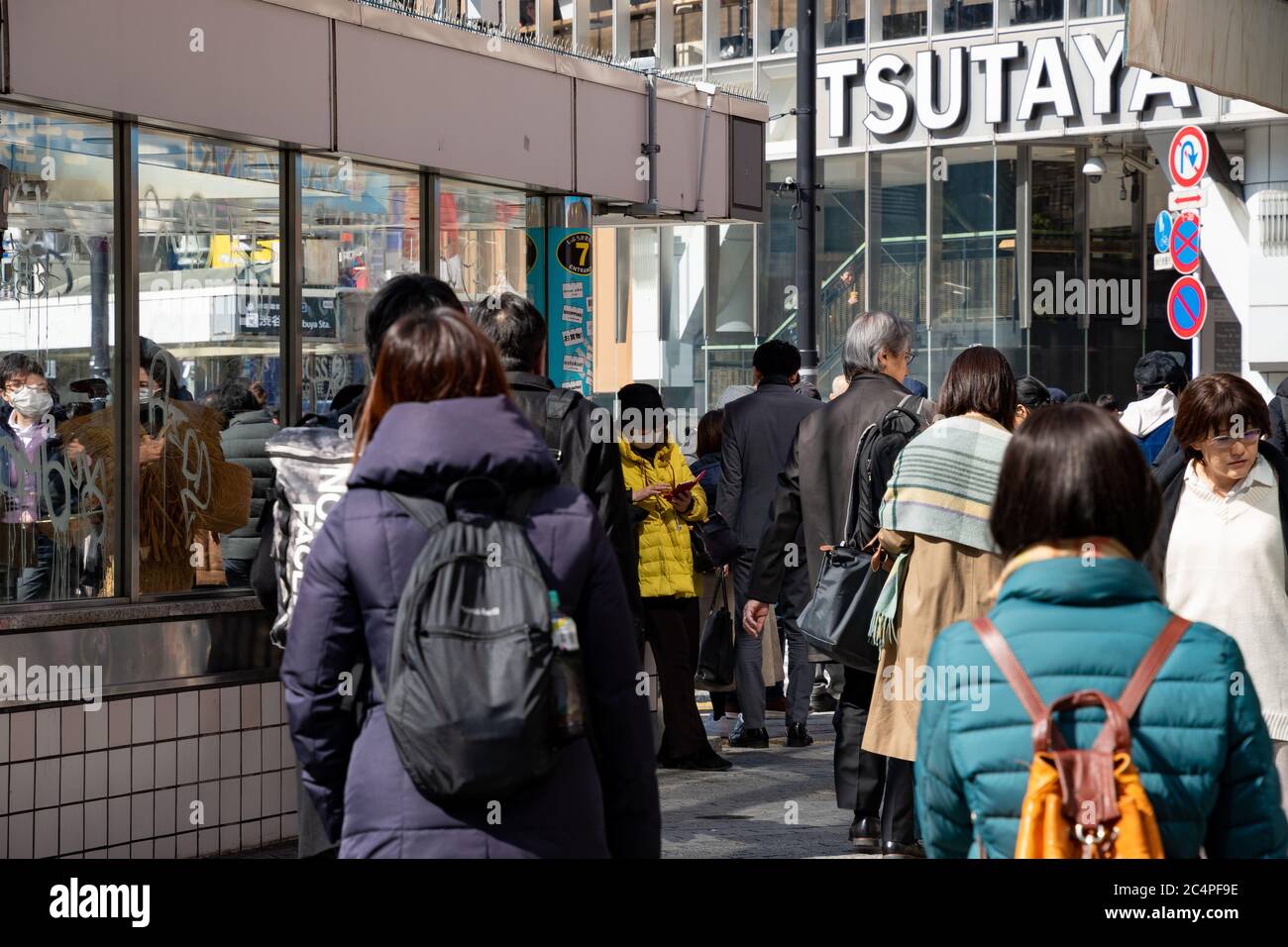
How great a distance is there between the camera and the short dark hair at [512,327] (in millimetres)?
5219

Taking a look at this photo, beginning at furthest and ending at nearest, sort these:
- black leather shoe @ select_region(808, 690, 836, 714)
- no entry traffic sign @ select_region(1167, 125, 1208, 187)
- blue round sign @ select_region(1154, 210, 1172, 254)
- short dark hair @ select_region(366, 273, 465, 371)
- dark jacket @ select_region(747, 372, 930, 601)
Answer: blue round sign @ select_region(1154, 210, 1172, 254) < no entry traffic sign @ select_region(1167, 125, 1208, 187) < black leather shoe @ select_region(808, 690, 836, 714) < dark jacket @ select_region(747, 372, 930, 601) < short dark hair @ select_region(366, 273, 465, 371)

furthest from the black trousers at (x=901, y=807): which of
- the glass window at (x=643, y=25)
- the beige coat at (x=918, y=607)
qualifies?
the glass window at (x=643, y=25)

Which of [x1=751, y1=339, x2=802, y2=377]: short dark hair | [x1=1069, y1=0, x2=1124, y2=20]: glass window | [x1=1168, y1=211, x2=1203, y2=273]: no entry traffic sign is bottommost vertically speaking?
[x1=751, y1=339, x2=802, y2=377]: short dark hair

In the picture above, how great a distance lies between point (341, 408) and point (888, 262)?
23.8m

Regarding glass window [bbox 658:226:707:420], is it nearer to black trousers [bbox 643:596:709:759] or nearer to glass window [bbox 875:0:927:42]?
glass window [bbox 875:0:927:42]

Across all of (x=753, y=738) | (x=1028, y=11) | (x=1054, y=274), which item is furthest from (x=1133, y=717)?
(x=1054, y=274)

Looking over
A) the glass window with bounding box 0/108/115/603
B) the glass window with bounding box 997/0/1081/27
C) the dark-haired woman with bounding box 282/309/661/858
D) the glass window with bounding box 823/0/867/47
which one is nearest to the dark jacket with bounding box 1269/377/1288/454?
the glass window with bounding box 0/108/115/603

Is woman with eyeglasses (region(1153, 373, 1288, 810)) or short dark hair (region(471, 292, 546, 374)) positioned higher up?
short dark hair (region(471, 292, 546, 374))

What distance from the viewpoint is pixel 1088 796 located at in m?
2.58

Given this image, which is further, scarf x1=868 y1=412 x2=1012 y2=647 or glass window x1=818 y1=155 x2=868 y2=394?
glass window x1=818 y1=155 x2=868 y2=394

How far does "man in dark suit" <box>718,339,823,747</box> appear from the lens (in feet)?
30.6

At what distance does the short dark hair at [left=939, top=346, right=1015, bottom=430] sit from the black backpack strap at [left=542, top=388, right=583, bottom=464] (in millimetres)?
1421

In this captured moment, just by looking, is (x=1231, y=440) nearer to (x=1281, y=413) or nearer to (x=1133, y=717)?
(x=1133, y=717)
